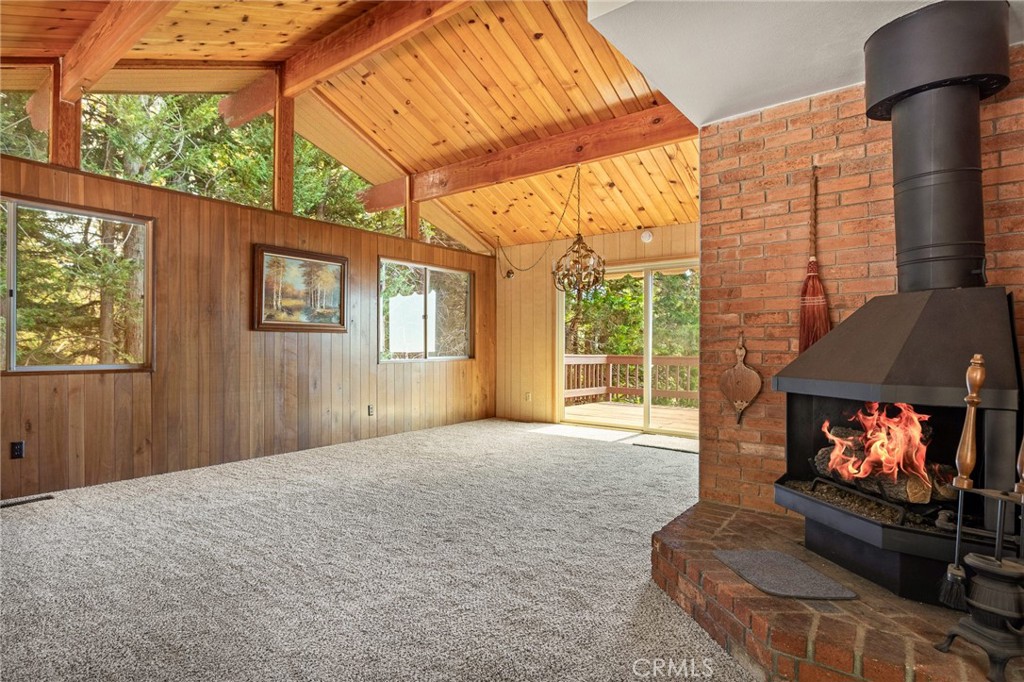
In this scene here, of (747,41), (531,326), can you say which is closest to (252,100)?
(531,326)

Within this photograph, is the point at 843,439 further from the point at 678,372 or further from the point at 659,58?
the point at 678,372

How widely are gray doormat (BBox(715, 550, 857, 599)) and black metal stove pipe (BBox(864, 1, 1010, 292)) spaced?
1113 mm

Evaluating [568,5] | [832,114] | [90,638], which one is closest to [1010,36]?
[832,114]

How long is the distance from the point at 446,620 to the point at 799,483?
5.04ft

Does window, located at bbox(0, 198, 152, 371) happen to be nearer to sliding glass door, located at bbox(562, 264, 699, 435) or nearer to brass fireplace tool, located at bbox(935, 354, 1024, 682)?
sliding glass door, located at bbox(562, 264, 699, 435)

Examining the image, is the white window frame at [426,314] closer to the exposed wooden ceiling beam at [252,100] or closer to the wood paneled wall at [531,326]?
the wood paneled wall at [531,326]

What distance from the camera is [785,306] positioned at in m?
2.65

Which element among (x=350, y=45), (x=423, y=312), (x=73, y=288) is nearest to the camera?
(x=73, y=288)

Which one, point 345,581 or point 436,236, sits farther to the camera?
point 436,236

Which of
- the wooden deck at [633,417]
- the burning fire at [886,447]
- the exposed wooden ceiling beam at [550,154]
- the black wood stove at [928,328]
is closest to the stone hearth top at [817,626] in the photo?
the black wood stove at [928,328]

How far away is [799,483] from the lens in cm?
222

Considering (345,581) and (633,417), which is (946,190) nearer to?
(345,581)

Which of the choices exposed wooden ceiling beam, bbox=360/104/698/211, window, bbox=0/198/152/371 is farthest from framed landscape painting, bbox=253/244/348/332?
exposed wooden ceiling beam, bbox=360/104/698/211

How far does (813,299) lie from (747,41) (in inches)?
46.7
